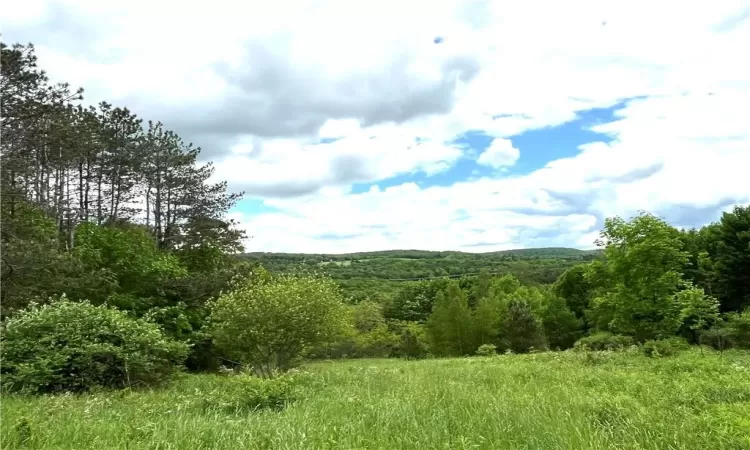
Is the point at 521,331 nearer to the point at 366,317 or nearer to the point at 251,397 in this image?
the point at 366,317

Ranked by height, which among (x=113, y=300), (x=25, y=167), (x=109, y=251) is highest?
(x=25, y=167)

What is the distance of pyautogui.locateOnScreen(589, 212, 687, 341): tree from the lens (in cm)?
2853

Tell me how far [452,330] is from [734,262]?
887 inches

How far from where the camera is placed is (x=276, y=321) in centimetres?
1806

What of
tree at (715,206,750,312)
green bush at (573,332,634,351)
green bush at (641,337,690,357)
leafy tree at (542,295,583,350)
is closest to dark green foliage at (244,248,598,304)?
leafy tree at (542,295,583,350)

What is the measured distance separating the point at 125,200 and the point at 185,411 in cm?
2628

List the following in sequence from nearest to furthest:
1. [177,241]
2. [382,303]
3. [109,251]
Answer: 1. [109,251]
2. [177,241]
3. [382,303]

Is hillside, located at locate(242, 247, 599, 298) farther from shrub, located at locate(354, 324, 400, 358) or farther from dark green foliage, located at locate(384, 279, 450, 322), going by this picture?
shrub, located at locate(354, 324, 400, 358)

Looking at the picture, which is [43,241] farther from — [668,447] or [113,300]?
[668,447]

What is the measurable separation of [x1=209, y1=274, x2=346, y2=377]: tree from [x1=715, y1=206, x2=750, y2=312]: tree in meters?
34.5

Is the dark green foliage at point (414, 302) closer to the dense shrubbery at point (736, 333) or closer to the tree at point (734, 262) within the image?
the tree at point (734, 262)

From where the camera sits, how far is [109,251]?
84.9 ft

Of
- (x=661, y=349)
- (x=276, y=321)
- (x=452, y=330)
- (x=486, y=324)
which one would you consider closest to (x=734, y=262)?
(x=486, y=324)

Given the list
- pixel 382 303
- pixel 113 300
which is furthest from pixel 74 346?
pixel 382 303
